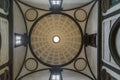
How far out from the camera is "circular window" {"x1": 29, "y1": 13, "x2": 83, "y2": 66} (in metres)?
24.8

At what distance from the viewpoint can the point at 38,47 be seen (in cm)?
2531

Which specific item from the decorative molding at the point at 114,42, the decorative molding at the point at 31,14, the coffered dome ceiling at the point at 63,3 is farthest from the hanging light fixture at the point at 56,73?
the decorative molding at the point at 114,42

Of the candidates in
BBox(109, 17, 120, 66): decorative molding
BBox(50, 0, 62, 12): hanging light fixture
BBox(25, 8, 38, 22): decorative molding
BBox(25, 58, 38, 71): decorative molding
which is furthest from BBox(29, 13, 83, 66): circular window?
BBox(109, 17, 120, 66): decorative molding

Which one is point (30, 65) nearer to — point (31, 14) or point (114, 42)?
point (31, 14)

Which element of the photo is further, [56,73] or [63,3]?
[56,73]

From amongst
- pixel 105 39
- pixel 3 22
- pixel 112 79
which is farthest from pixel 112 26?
pixel 3 22

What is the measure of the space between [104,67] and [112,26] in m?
3.84

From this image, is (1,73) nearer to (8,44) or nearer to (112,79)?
(8,44)

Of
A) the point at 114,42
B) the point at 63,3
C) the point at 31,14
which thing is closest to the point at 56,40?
the point at 31,14

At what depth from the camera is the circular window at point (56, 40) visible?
81.4ft

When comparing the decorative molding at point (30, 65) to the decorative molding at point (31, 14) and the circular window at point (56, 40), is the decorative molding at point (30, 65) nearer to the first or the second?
the circular window at point (56, 40)

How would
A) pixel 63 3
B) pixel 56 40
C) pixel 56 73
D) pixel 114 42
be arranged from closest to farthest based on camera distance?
pixel 114 42, pixel 63 3, pixel 56 73, pixel 56 40

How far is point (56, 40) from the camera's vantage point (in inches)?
1000

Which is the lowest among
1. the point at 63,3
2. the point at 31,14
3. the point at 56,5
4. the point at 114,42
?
the point at 114,42
